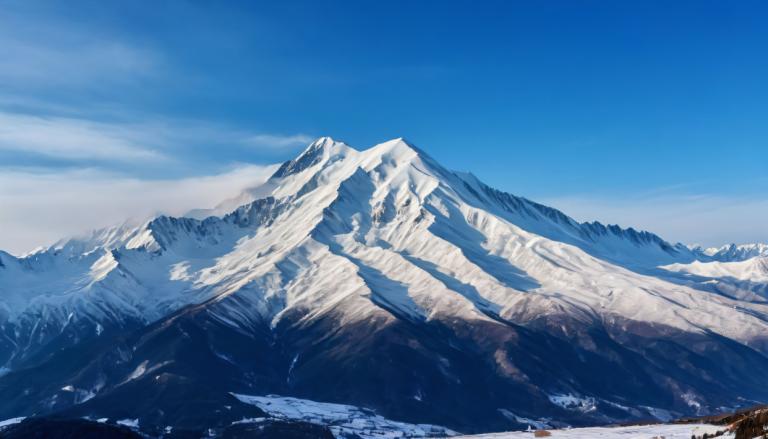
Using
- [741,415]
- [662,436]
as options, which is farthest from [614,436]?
[741,415]

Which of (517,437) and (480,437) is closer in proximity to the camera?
(517,437)

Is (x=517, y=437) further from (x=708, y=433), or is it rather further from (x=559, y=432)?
(x=708, y=433)

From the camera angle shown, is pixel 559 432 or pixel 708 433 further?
pixel 559 432

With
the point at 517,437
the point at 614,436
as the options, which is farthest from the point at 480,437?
the point at 614,436

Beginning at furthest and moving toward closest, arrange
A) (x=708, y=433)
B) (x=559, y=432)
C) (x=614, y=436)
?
1. (x=559, y=432)
2. (x=614, y=436)
3. (x=708, y=433)

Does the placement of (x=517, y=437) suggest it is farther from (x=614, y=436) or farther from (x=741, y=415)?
(x=741, y=415)

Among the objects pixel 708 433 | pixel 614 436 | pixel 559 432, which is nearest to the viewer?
pixel 708 433

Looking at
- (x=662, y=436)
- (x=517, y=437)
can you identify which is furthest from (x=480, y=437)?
(x=662, y=436)
